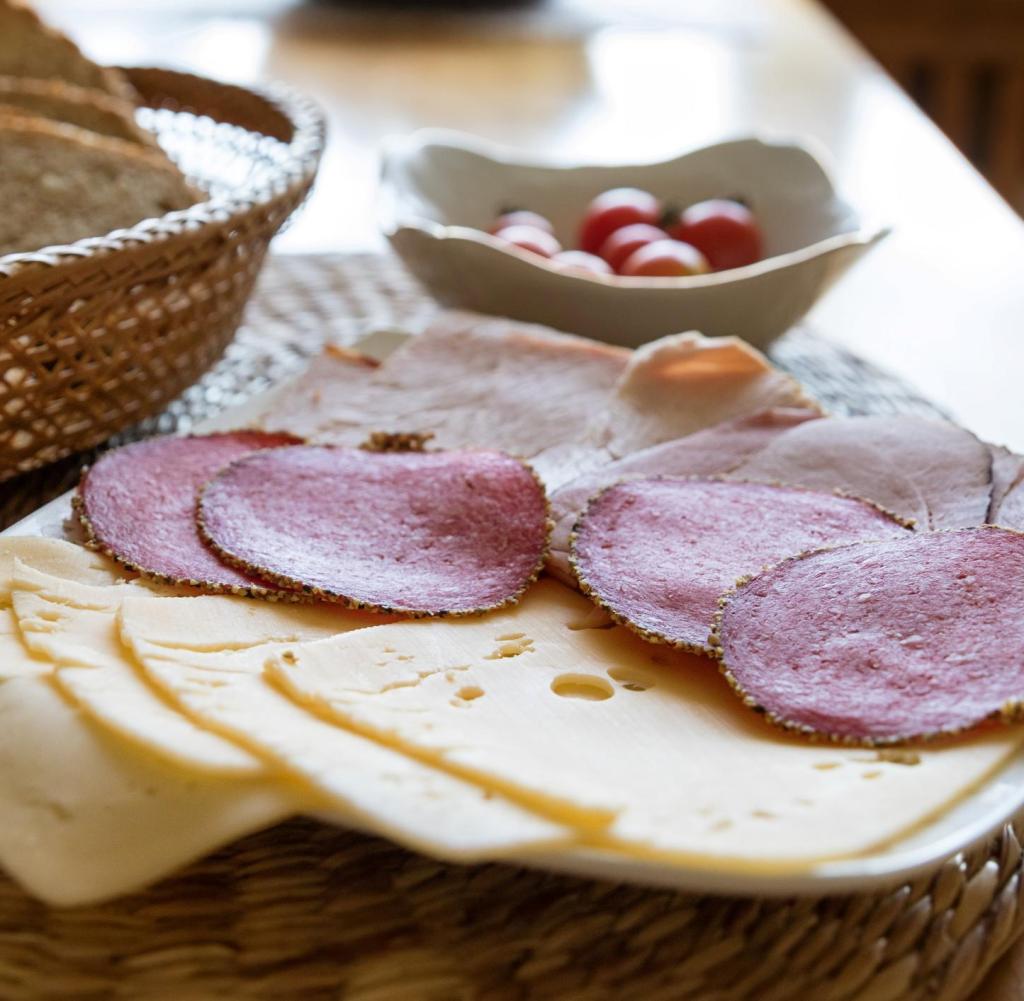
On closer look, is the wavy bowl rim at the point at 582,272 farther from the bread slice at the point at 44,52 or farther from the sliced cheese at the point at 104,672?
the sliced cheese at the point at 104,672

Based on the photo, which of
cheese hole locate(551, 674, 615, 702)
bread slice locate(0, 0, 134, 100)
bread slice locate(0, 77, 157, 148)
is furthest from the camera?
bread slice locate(0, 0, 134, 100)

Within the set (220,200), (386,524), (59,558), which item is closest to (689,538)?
(386,524)

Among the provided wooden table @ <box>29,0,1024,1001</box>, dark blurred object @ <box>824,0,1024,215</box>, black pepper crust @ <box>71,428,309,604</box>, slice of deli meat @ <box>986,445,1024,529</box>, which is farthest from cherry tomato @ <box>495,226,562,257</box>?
dark blurred object @ <box>824,0,1024,215</box>

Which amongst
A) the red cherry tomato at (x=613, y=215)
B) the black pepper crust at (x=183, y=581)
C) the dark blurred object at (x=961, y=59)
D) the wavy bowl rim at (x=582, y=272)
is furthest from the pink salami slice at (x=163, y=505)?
the dark blurred object at (x=961, y=59)

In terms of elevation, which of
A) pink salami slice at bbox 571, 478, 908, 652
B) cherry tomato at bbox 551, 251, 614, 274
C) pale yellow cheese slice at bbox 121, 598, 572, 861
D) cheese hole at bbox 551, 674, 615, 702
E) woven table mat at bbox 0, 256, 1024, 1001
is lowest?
woven table mat at bbox 0, 256, 1024, 1001

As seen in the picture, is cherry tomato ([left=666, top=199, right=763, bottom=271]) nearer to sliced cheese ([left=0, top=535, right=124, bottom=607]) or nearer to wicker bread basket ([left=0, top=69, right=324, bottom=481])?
wicker bread basket ([left=0, top=69, right=324, bottom=481])

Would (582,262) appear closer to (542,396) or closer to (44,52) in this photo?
(542,396)
